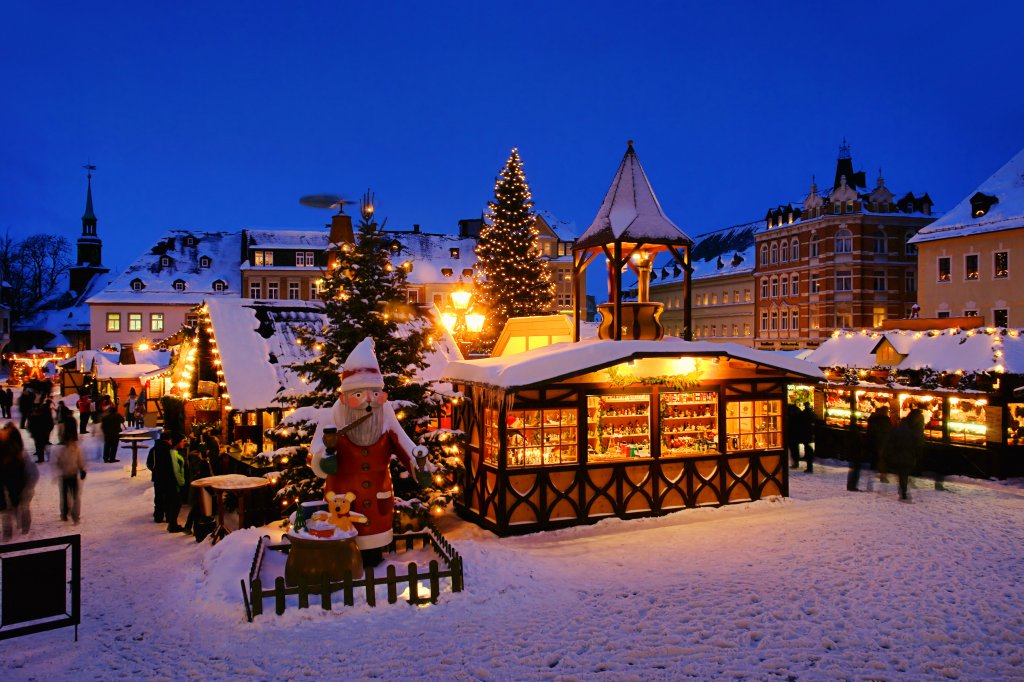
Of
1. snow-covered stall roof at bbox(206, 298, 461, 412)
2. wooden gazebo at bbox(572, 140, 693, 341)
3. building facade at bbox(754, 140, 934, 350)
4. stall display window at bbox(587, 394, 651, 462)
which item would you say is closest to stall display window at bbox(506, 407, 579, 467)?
stall display window at bbox(587, 394, 651, 462)

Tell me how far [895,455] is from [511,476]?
25.1ft

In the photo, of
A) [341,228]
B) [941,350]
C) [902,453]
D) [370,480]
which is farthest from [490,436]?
[941,350]

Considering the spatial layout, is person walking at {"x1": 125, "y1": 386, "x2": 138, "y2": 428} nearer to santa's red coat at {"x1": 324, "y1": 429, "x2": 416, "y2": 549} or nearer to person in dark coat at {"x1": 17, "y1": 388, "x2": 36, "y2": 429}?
person in dark coat at {"x1": 17, "y1": 388, "x2": 36, "y2": 429}

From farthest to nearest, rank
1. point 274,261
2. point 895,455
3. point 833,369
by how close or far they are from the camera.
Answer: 1. point 274,261
2. point 833,369
3. point 895,455

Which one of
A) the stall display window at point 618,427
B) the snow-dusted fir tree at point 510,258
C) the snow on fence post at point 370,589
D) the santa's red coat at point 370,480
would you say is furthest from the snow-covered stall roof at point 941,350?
the snow-dusted fir tree at point 510,258

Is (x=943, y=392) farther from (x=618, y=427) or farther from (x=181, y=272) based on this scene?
(x=181, y=272)

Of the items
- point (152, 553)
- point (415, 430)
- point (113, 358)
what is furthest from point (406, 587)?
point (113, 358)

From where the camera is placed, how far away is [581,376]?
42.9ft

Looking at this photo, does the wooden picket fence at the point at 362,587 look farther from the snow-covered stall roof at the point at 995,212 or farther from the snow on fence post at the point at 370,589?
the snow-covered stall roof at the point at 995,212

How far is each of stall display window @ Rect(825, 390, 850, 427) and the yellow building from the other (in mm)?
16343

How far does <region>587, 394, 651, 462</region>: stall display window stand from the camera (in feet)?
43.8

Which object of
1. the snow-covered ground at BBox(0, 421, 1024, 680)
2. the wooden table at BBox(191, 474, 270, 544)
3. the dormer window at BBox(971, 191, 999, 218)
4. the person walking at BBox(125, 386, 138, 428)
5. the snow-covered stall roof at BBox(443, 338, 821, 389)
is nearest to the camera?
the snow-covered ground at BBox(0, 421, 1024, 680)

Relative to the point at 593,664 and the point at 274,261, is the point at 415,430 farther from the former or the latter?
the point at 274,261

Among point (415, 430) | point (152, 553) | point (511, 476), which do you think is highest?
point (415, 430)
